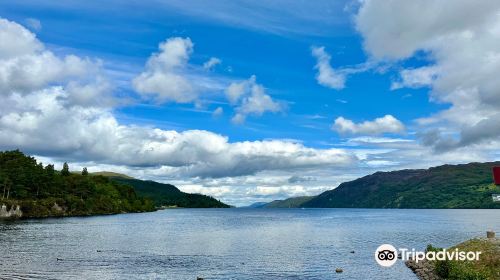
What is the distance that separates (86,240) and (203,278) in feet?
216

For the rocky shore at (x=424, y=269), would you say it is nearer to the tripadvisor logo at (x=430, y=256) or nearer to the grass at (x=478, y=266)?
the tripadvisor logo at (x=430, y=256)

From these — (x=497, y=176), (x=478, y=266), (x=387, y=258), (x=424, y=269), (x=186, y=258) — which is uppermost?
(x=497, y=176)

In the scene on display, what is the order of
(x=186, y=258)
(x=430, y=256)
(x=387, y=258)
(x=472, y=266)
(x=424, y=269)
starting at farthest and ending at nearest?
(x=186, y=258), (x=387, y=258), (x=430, y=256), (x=424, y=269), (x=472, y=266)

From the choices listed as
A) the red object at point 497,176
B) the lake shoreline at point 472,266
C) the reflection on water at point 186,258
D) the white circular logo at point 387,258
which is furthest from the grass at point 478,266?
the white circular logo at point 387,258

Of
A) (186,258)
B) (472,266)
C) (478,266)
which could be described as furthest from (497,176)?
(186,258)

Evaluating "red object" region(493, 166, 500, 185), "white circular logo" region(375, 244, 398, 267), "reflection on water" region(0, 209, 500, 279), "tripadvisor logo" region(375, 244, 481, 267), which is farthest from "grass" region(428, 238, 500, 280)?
"white circular logo" region(375, 244, 398, 267)

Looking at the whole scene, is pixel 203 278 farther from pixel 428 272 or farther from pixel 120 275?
pixel 428 272

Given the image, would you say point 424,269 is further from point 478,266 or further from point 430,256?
point 478,266

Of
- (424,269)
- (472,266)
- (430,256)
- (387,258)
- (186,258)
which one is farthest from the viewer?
(186,258)

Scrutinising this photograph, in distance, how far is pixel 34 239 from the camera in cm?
11738

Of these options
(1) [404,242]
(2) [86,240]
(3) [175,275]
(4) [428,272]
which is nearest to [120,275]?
(3) [175,275]

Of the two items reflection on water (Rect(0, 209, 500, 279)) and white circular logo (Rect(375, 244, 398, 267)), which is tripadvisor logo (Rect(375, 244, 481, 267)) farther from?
reflection on water (Rect(0, 209, 500, 279))

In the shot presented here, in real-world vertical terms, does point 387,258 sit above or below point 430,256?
below

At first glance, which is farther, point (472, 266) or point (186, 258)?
point (186, 258)
